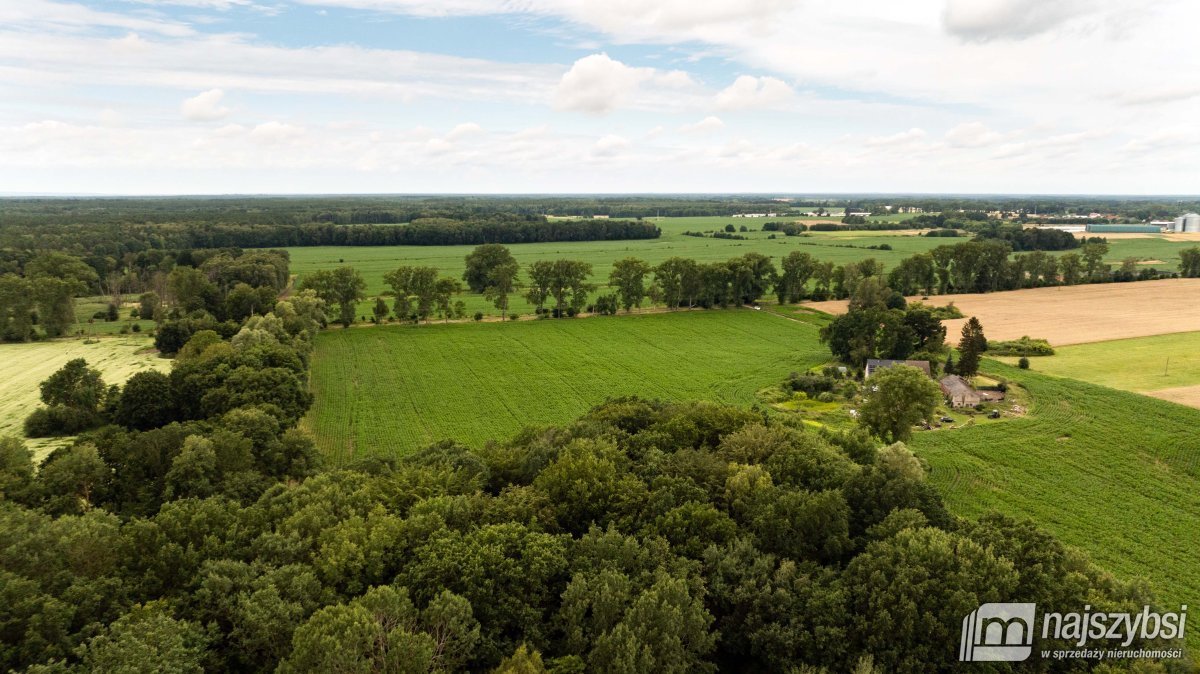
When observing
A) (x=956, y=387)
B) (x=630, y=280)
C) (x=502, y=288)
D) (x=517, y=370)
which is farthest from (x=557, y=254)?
(x=956, y=387)

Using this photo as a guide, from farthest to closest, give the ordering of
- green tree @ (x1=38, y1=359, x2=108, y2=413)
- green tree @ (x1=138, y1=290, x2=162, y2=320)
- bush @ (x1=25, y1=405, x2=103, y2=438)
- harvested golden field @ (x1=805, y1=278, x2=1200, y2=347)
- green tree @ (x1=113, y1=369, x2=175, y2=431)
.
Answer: green tree @ (x1=138, y1=290, x2=162, y2=320)
harvested golden field @ (x1=805, y1=278, x2=1200, y2=347)
green tree @ (x1=38, y1=359, x2=108, y2=413)
bush @ (x1=25, y1=405, x2=103, y2=438)
green tree @ (x1=113, y1=369, x2=175, y2=431)

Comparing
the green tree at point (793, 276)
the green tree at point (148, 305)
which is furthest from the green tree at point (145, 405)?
the green tree at point (793, 276)

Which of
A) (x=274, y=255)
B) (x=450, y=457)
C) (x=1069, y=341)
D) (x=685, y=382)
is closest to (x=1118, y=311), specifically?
(x=1069, y=341)

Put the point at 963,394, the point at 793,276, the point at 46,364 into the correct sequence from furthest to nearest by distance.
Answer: the point at 793,276, the point at 46,364, the point at 963,394

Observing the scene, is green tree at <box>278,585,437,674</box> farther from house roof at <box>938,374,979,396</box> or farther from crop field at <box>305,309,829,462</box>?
house roof at <box>938,374,979,396</box>

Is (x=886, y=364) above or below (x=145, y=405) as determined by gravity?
above

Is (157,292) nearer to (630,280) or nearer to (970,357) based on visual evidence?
(630,280)

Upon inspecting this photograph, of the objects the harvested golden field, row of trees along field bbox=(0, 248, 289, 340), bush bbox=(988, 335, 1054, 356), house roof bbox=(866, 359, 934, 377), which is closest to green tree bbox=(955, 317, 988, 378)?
house roof bbox=(866, 359, 934, 377)
